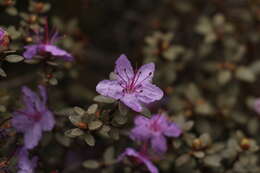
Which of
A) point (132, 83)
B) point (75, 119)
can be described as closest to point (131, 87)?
point (132, 83)

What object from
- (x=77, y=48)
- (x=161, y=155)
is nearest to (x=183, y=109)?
(x=161, y=155)

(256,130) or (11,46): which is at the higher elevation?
(11,46)

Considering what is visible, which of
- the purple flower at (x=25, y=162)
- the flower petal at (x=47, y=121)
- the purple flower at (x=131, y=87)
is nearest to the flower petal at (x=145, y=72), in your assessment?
the purple flower at (x=131, y=87)

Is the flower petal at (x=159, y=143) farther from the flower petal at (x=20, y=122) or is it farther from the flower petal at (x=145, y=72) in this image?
the flower petal at (x=20, y=122)

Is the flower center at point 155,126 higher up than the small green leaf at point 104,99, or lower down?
lower down

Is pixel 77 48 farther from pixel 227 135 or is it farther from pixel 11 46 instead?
pixel 227 135

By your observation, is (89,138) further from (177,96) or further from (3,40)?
(177,96)
